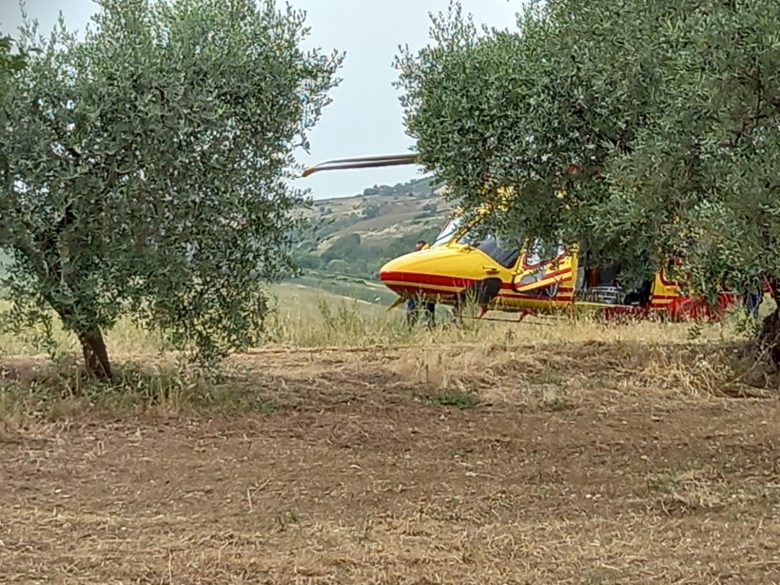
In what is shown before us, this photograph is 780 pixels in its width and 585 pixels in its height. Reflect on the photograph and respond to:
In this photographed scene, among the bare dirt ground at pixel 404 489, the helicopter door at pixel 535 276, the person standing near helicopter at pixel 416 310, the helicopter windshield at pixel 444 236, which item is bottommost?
the bare dirt ground at pixel 404 489

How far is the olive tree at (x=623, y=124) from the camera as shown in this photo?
3.70m

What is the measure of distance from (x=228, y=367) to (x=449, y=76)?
95.3 inches

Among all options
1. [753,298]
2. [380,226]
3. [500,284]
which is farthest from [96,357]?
[380,226]

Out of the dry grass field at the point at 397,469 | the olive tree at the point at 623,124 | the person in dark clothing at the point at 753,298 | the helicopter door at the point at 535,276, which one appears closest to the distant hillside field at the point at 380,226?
the helicopter door at the point at 535,276

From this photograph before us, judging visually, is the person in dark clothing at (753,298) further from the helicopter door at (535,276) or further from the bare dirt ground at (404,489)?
the helicopter door at (535,276)

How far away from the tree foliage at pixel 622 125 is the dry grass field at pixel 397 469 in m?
0.94

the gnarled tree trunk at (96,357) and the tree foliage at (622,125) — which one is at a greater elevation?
the tree foliage at (622,125)

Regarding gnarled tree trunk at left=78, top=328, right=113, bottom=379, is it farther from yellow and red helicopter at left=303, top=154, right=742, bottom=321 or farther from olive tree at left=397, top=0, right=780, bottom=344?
yellow and red helicopter at left=303, top=154, right=742, bottom=321

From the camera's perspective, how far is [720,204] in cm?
386

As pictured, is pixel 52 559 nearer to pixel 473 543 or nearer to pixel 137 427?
pixel 473 543

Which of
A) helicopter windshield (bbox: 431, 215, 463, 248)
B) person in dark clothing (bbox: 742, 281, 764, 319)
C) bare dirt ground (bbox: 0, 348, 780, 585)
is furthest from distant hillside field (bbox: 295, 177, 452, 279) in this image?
bare dirt ground (bbox: 0, 348, 780, 585)

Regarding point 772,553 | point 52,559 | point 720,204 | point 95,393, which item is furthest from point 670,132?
point 95,393

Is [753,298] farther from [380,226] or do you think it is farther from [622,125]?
[380,226]

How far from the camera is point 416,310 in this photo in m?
9.55
